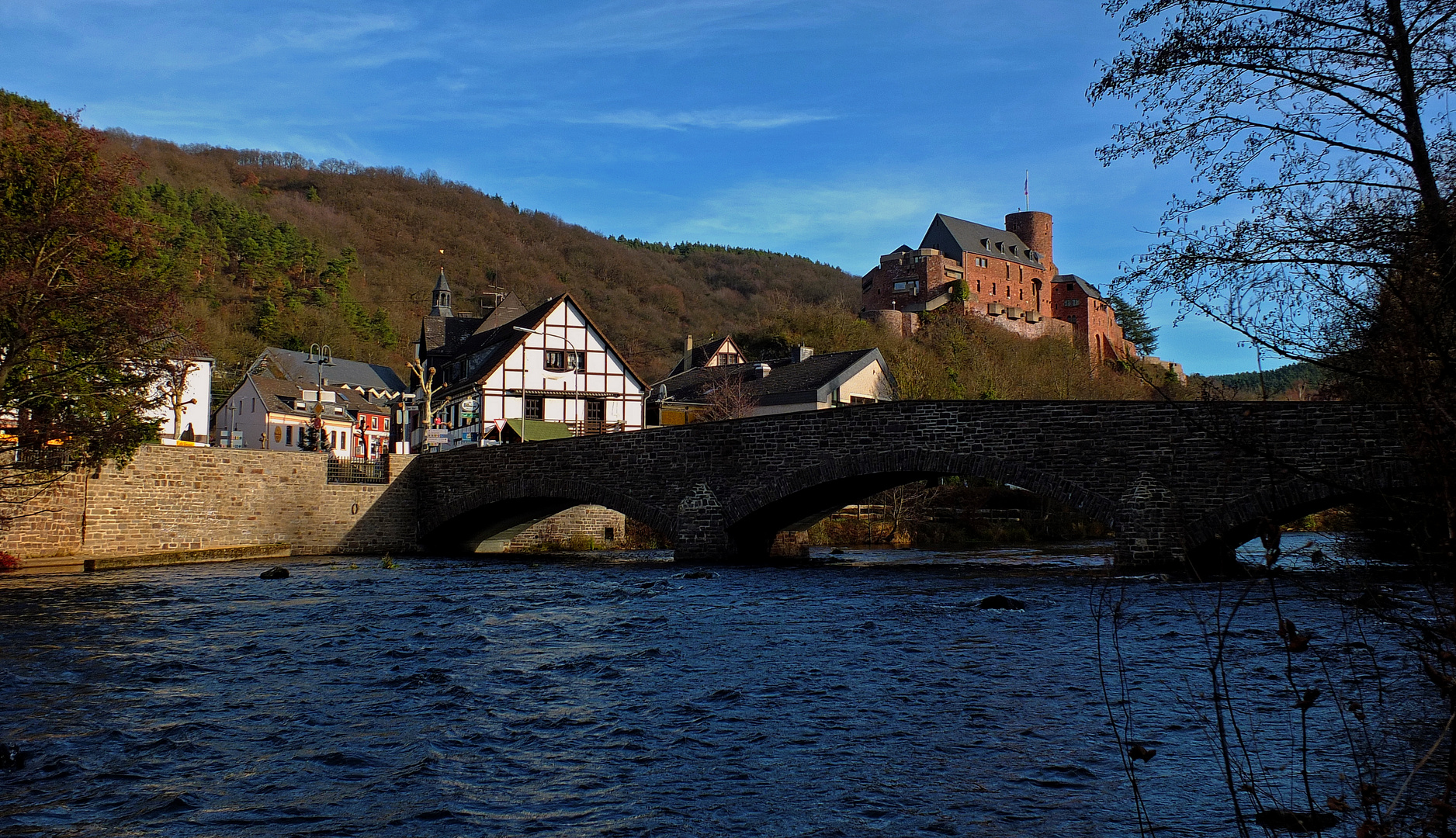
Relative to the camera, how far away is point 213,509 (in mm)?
27578

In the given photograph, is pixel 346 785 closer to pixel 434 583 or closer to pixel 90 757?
pixel 90 757

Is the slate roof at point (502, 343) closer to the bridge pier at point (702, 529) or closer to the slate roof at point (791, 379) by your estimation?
the slate roof at point (791, 379)

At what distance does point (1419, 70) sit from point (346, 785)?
25.8 ft

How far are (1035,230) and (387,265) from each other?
58440 millimetres

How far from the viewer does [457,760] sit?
7.34 m

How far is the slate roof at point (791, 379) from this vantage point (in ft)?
158

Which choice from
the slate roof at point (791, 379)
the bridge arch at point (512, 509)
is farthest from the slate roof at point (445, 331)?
the bridge arch at point (512, 509)

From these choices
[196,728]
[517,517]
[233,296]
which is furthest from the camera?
[233,296]

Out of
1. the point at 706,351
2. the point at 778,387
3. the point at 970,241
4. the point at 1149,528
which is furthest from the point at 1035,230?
the point at 1149,528

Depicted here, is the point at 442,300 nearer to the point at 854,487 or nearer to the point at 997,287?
the point at 997,287

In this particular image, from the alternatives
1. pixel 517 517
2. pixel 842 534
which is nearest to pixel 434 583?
pixel 517 517

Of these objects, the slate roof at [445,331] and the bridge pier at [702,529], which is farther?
the slate roof at [445,331]

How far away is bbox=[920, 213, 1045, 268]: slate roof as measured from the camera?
85.6m

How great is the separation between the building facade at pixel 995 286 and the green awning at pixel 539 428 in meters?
38.1
